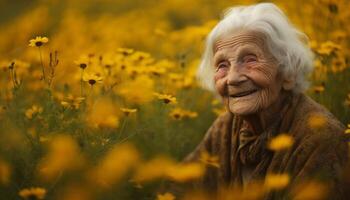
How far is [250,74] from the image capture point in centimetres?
256

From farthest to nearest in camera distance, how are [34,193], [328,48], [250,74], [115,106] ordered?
[115,106]
[328,48]
[250,74]
[34,193]

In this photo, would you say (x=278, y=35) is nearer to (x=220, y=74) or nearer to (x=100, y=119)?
(x=220, y=74)

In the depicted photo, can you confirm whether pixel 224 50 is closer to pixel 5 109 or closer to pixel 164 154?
pixel 164 154

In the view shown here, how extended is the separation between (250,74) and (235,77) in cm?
7

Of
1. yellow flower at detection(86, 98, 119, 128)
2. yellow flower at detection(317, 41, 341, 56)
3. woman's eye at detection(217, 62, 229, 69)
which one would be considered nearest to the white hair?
woman's eye at detection(217, 62, 229, 69)

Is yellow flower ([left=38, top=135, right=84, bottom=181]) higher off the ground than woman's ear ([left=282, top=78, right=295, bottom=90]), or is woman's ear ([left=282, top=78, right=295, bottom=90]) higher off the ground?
woman's ear ([left=282, top=78, right=295, bottom=90])

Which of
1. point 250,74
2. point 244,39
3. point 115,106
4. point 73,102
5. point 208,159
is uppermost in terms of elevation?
point 244,39

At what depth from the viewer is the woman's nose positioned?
8.43 feet

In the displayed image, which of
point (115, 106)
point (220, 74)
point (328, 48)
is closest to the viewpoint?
point (220, 74)

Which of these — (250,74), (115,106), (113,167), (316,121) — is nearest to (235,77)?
(250,74)

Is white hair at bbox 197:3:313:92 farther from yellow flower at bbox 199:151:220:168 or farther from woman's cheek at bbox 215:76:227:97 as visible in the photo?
yellow flower at bbox 199:151:220:168

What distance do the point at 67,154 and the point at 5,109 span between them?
2.71 ft

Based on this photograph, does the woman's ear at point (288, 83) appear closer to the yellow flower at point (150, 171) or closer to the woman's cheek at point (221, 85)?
the woman's cheek at point (221, 85)

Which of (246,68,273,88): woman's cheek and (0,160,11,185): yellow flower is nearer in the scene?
(0,160,11,185): yellow flower
